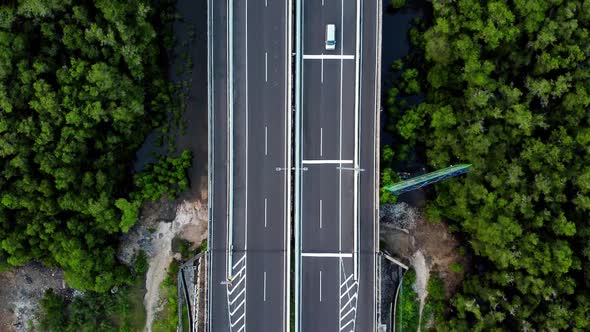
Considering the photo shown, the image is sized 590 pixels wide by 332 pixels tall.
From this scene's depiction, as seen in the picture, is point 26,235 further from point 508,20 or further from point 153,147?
point 508,20

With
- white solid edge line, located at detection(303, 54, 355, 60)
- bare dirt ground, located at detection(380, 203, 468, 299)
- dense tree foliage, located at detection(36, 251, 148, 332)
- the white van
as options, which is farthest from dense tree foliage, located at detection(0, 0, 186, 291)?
bare dirt ground, located at detection(380, 203, 468, 299)

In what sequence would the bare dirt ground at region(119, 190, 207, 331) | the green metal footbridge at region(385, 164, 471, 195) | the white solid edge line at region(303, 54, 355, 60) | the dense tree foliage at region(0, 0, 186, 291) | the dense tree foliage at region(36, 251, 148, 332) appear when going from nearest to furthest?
1. the dense tree foliage at region(0, 0, 186, 291)
2. the green metal footbridge at region(385, 164, 471, 195)
3. the white solid edge line at region(303, 54, 355, 60)
4. the dense tree foliage at region(36, 251, 148, 332)
5. the bare dirt ground at region(119, 190, 207, 331)

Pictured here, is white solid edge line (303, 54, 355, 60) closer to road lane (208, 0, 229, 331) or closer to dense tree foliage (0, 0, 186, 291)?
road lane (208, 0, 229, 331)

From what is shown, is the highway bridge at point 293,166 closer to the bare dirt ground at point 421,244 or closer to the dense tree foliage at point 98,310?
the bare dirt ground at point 421,244

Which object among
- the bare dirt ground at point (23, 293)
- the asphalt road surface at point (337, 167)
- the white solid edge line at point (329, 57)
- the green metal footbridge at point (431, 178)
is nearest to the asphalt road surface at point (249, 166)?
the asphalt road surface at point (337, 167)

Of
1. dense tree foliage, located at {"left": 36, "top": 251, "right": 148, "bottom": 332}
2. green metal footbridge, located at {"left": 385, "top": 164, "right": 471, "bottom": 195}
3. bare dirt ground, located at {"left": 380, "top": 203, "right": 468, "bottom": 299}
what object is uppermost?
green metal footbridge, located at {"left": 385, "top": 164, "right": 471, "bottom": 195}

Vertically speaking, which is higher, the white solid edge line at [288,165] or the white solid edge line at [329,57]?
the white solid edge line at [329,57]

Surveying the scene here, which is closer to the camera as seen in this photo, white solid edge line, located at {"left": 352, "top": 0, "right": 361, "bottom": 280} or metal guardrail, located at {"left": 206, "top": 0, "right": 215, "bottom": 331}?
white solid edge line, located at {"left": 352, "top": 0, "right": 361, "bottom": 280}
